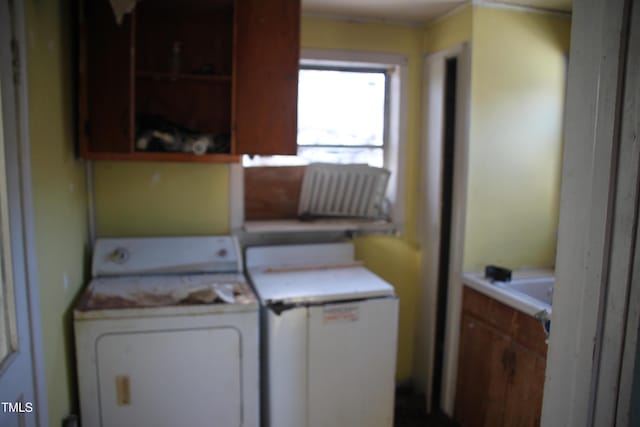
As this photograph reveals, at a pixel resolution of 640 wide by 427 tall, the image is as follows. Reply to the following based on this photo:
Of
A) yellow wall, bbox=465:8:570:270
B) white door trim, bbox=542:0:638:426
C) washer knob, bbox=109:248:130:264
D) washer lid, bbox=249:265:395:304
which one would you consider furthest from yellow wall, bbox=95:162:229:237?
white door trim, bbox=542:0:638:426

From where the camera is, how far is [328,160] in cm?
286

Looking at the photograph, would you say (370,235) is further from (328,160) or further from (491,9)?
(491,9)

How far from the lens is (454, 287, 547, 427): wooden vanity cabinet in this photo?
2023mm

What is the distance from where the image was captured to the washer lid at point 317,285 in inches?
82.4

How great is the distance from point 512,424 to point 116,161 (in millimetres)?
2301

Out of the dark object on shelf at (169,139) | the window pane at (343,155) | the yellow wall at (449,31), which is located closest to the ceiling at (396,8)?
the yellow wall at (449,31)

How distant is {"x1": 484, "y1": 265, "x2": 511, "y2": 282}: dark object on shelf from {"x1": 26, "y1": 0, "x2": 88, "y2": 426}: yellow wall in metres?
1.94

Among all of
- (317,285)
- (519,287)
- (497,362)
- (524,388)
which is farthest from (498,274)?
(317,285)

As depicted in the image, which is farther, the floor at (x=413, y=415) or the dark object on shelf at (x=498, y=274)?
the floor at (x=413, y=415)

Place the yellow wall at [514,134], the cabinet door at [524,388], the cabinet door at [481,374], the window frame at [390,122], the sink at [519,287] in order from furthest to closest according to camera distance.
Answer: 1. the window frame at [390,122]
2. the yellow wall at [514,134]
3. the cabinet door at [481,374]
4. the sink at [519,287]
5. the cabinet door at [524,388]

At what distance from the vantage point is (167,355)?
193 centimetres

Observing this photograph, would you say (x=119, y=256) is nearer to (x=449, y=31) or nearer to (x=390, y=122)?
(x=390, y=122)

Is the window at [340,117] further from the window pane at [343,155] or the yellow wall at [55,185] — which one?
the yellow wall at [55,185]

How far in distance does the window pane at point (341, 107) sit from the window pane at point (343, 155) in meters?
0.04
